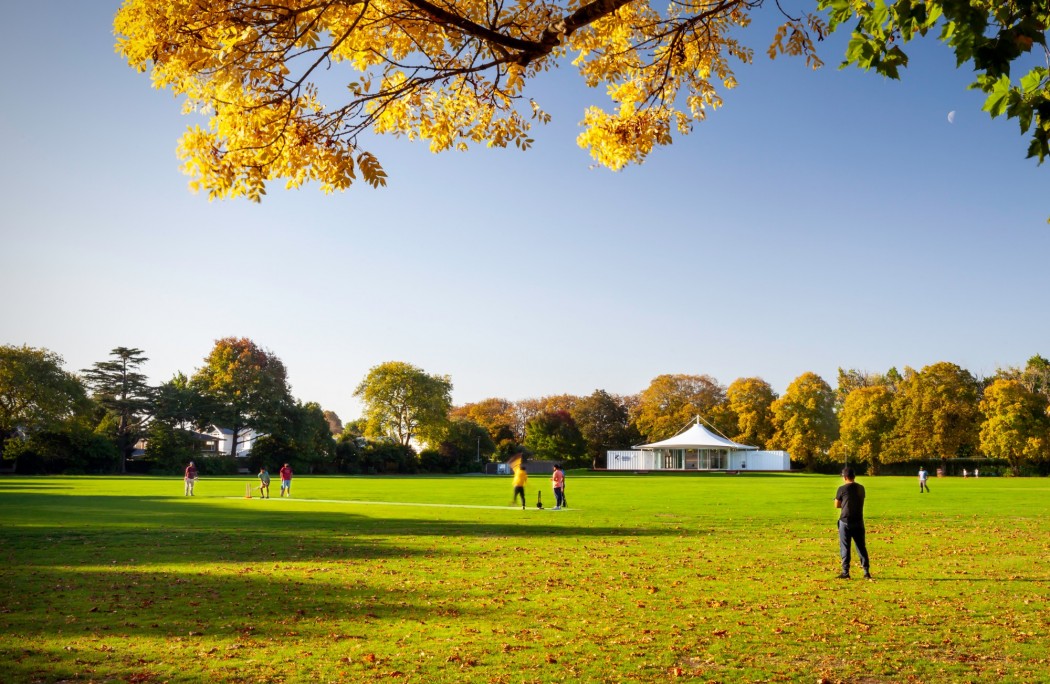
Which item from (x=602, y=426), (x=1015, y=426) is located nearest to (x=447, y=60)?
(x=1015, y=426)

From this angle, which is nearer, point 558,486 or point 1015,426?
point 558,486

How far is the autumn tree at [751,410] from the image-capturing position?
107000 mm

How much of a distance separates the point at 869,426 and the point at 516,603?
84411mm

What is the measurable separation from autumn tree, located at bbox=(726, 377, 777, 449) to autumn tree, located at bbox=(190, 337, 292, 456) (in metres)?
54.0

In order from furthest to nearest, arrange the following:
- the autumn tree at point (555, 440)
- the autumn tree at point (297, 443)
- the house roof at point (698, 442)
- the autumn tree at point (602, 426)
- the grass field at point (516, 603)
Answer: the autumn tree at point (602, 426) < the autumn tree at point (555, 440) < the house roof at point (698, 442) < the autumn tree at point (297, 443) < the grass field at point (516, 603)

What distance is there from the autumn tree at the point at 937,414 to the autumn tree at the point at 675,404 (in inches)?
1081

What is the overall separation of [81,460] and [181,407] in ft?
36.9

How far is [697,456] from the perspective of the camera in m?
102

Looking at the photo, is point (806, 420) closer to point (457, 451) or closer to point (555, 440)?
point (555, 440)

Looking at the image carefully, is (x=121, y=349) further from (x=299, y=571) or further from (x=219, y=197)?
(x=219, y=197)

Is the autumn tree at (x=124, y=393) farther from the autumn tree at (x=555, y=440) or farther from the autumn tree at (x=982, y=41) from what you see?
the autumn tree at (x=982, y=41)

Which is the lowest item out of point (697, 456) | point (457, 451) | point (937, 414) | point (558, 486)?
point (558, 486)

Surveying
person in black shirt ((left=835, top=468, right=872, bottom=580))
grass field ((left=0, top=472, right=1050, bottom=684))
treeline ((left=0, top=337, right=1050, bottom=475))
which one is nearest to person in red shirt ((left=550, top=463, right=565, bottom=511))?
grass field ((left=0, top=472, right=1050, bottom=684))

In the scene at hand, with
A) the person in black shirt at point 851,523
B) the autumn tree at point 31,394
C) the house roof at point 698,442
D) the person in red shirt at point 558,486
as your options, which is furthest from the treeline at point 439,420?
the person in black shirt at point 851,523
